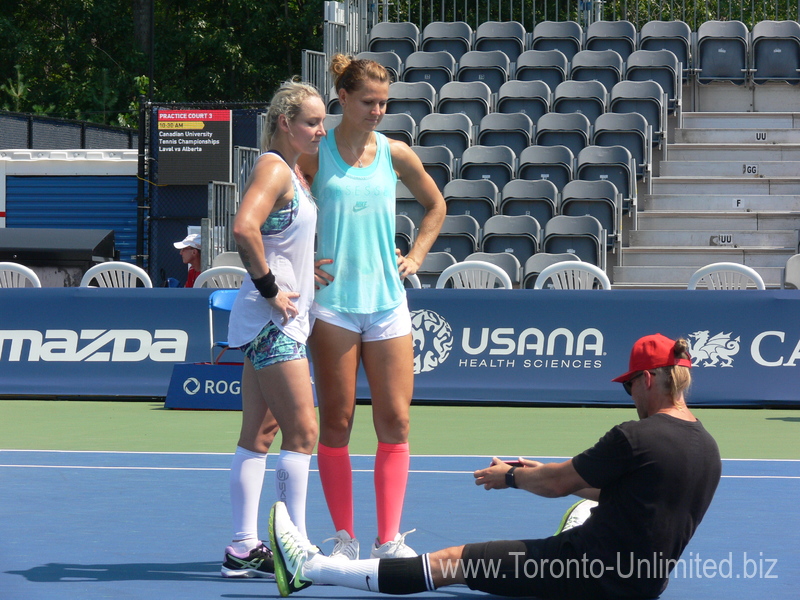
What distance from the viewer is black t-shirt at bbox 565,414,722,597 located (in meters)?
3.78

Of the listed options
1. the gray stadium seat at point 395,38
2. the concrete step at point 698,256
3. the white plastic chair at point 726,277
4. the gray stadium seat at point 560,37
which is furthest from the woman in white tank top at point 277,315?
the gray stadium seat at point 395,38

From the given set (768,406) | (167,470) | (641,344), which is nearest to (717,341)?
(768,406)

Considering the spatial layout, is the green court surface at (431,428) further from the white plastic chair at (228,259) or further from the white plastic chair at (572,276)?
the white plastic chair at (228,259)

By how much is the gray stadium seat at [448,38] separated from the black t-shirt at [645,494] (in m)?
16.1

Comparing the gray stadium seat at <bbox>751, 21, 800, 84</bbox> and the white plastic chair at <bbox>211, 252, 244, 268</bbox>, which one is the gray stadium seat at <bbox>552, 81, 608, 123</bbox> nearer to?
the gray stadium seat at <bbox>751, 21, 800, 84</bbox>

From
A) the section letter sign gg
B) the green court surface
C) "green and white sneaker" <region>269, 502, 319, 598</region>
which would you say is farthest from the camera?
the section letter sign gg

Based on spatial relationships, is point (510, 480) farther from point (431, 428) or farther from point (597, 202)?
point (597, 202)

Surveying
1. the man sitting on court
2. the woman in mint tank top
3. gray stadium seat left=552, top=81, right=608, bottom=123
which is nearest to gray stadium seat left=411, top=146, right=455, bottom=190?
gray stadium seat left=552, top=81, right=608, bottom=123

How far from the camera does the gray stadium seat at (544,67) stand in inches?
711

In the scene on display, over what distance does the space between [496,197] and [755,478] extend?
8.93m

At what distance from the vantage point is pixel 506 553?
3.98 meters

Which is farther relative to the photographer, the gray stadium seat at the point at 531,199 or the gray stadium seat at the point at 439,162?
the gray stadium seat at the point at 439,162

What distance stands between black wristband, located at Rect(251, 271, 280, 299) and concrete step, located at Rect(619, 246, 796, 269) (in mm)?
11113

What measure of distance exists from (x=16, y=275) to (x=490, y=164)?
6.55 meters
